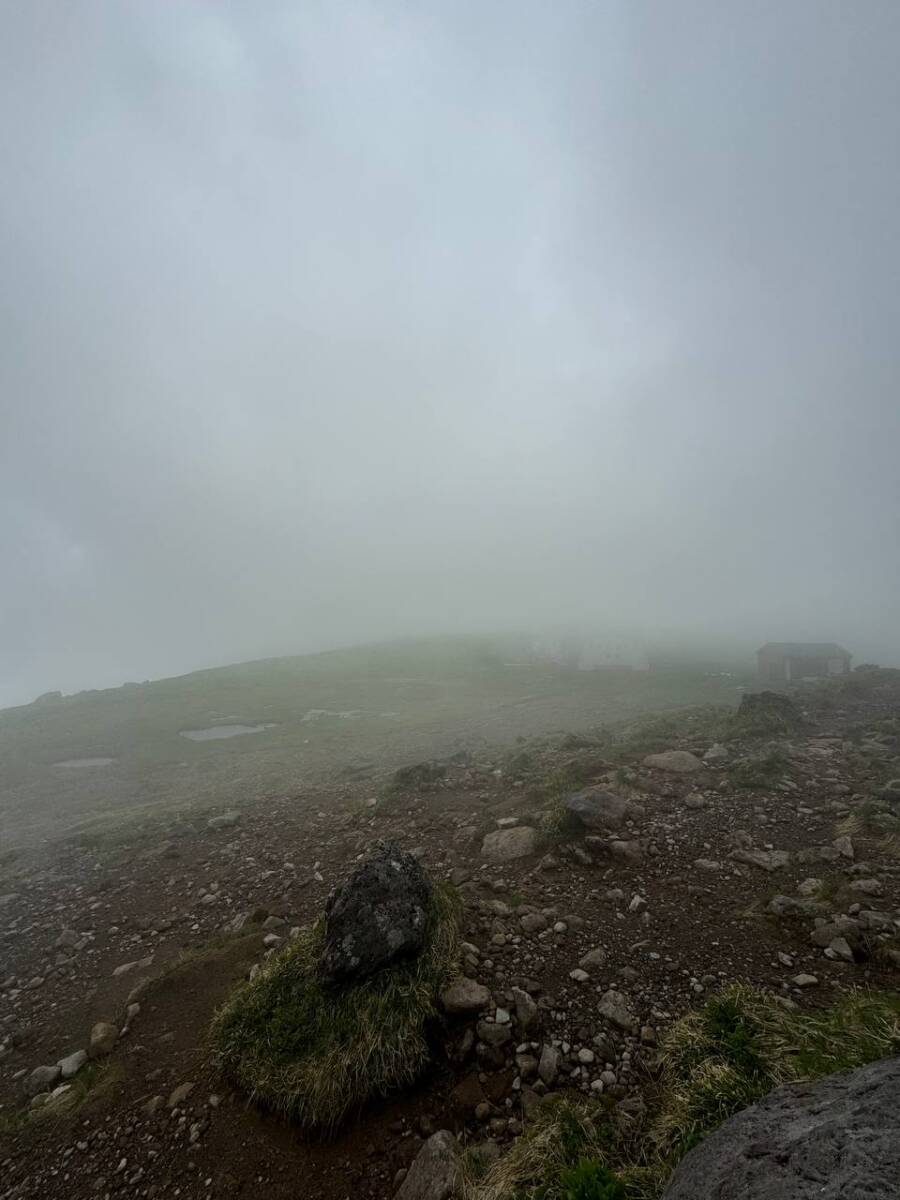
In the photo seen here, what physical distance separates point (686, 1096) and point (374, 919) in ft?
11.6

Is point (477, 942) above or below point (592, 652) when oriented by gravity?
above

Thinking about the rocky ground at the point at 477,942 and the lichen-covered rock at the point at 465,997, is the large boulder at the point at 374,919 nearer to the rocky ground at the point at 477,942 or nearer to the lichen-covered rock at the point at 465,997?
the lichen-covered rock at the point at 465,997

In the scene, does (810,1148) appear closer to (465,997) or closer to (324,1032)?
(465,997)

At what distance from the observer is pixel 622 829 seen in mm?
8984

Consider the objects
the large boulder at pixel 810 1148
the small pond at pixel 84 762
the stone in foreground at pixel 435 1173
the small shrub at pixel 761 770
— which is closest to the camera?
the large boulder at pixel 810 1148

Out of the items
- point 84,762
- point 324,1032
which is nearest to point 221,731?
point 84,762

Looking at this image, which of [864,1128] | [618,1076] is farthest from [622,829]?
[864,1128]

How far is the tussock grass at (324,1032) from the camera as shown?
15.7ft

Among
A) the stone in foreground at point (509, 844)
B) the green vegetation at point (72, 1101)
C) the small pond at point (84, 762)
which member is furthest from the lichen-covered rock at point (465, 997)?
the small pond at point (84, 762)

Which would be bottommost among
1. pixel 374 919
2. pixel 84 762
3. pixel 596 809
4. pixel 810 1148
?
pixel 84 762

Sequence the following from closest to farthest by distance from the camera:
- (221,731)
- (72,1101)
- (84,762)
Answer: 1. (72,1101)
2. (84,762)
3. (221,731)

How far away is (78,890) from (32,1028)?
195 inches

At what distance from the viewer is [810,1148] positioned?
8.80 feet

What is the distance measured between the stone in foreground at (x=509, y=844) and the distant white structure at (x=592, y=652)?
4121 centimetres
